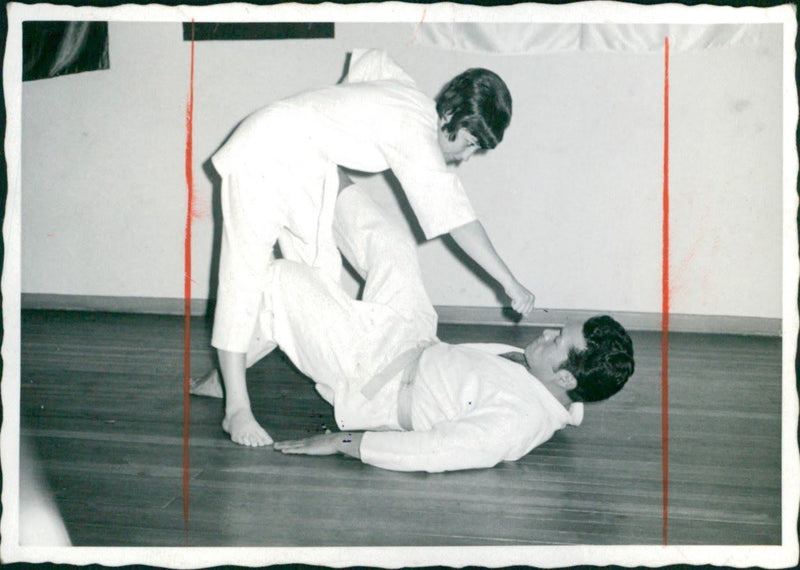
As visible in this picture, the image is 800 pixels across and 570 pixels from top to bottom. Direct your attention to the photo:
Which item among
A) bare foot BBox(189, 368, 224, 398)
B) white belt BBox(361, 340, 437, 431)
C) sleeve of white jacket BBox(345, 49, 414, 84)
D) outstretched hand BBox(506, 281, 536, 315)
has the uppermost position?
sleeve of white jacket BBox(345, 49, 414, 84)

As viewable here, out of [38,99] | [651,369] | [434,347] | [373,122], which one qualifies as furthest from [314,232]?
[38,99]

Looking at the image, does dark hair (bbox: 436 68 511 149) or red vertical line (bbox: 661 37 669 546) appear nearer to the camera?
red vertical line (bbox: 661 37 669 546)

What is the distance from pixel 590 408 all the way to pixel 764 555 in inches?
22.1

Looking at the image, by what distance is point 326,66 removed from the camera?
9.16 ft

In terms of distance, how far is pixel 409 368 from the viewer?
1562 mm

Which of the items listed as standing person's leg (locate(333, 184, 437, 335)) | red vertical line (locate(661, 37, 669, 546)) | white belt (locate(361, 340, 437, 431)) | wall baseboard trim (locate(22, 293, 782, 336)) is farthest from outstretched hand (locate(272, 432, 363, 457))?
wall baseboard trim (locate(22, 293, 782, 336))

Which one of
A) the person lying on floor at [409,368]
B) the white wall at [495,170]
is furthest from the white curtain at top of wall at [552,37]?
the person lying on floor at [409,368]

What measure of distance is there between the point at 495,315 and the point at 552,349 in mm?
1322

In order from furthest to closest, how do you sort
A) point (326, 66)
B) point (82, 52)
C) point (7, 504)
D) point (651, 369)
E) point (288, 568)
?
1. point (326, 66)
2. point (82, 52)
3. point (651, 369)
4. point (7, 504)
5. point (288, 568)

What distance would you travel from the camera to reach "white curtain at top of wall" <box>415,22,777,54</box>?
2.62 m

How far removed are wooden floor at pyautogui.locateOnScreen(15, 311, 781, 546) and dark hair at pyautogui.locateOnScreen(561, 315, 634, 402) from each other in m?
0.18

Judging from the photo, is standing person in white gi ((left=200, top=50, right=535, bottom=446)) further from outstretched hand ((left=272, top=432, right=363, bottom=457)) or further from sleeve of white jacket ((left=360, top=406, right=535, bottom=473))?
sleeve of white jacket ((left=360, top=406, right=535, bottom=473))

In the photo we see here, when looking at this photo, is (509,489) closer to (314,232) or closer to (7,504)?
(314,232)

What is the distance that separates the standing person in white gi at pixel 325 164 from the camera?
1585 millimetres
